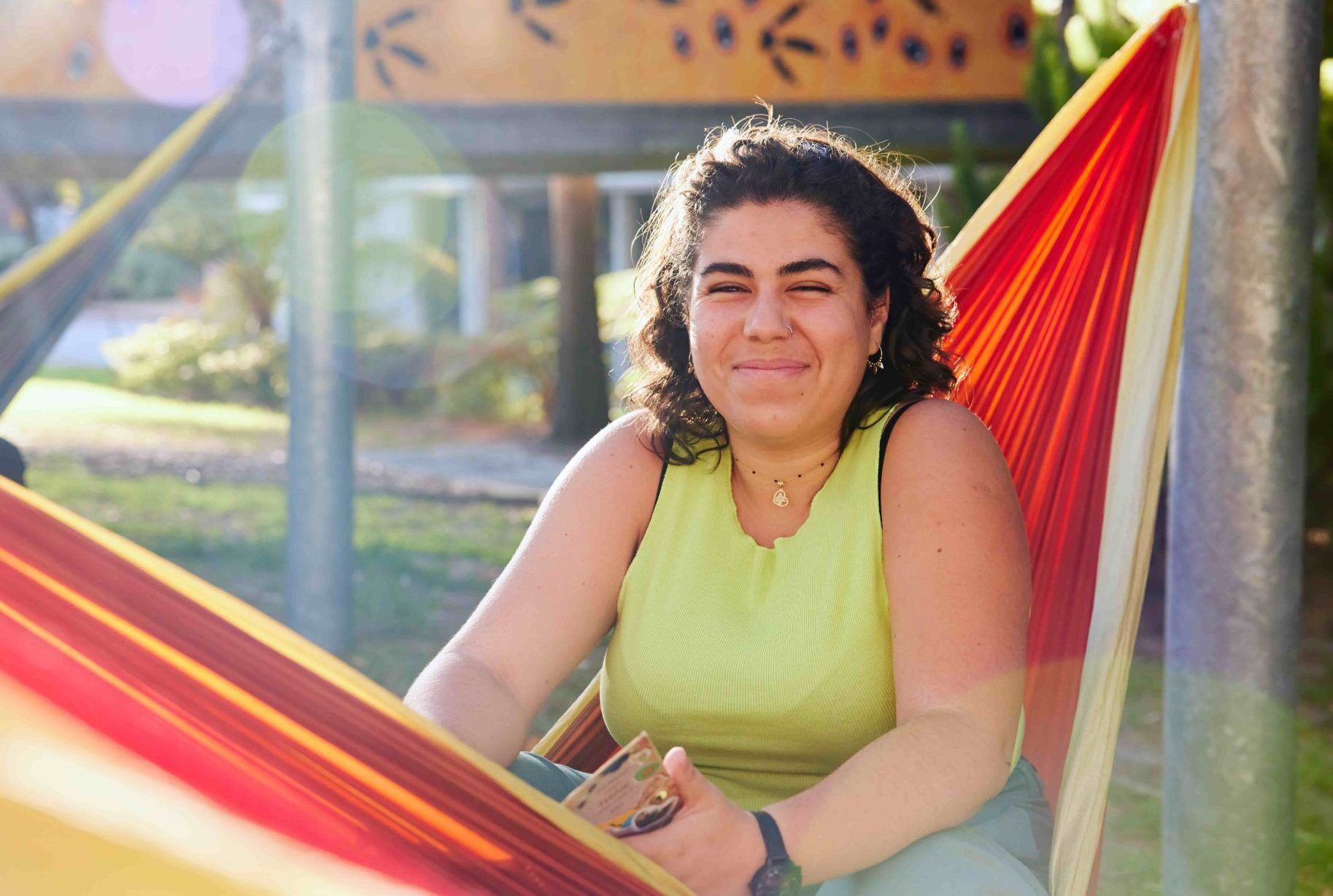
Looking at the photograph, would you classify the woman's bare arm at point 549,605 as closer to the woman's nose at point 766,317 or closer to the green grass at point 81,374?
the woman's nose at point 766,317

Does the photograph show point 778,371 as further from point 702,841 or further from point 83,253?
point 83,253

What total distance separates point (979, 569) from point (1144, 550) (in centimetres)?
33

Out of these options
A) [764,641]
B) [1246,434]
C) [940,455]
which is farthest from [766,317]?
[1246,434]

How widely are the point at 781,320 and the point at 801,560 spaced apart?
0.28 meters

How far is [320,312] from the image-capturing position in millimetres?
3779

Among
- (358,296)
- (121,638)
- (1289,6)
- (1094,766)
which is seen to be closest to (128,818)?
(121,638)

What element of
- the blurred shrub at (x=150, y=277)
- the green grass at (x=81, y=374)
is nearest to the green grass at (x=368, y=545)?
the green grass at (x=81, y=374)

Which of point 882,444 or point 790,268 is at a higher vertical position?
point 790,268

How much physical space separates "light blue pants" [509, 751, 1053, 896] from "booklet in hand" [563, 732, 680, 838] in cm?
27

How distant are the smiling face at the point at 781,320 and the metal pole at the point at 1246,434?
63 cm

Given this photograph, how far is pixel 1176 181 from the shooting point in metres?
2.10

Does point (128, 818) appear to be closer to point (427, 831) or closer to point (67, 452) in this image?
point (427, 831)

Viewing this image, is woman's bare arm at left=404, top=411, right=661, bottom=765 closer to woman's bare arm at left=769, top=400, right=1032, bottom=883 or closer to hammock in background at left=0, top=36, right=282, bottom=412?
woman's bare arm at left=769, top=400, right=1032, bottom=883

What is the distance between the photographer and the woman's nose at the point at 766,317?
1.73m
